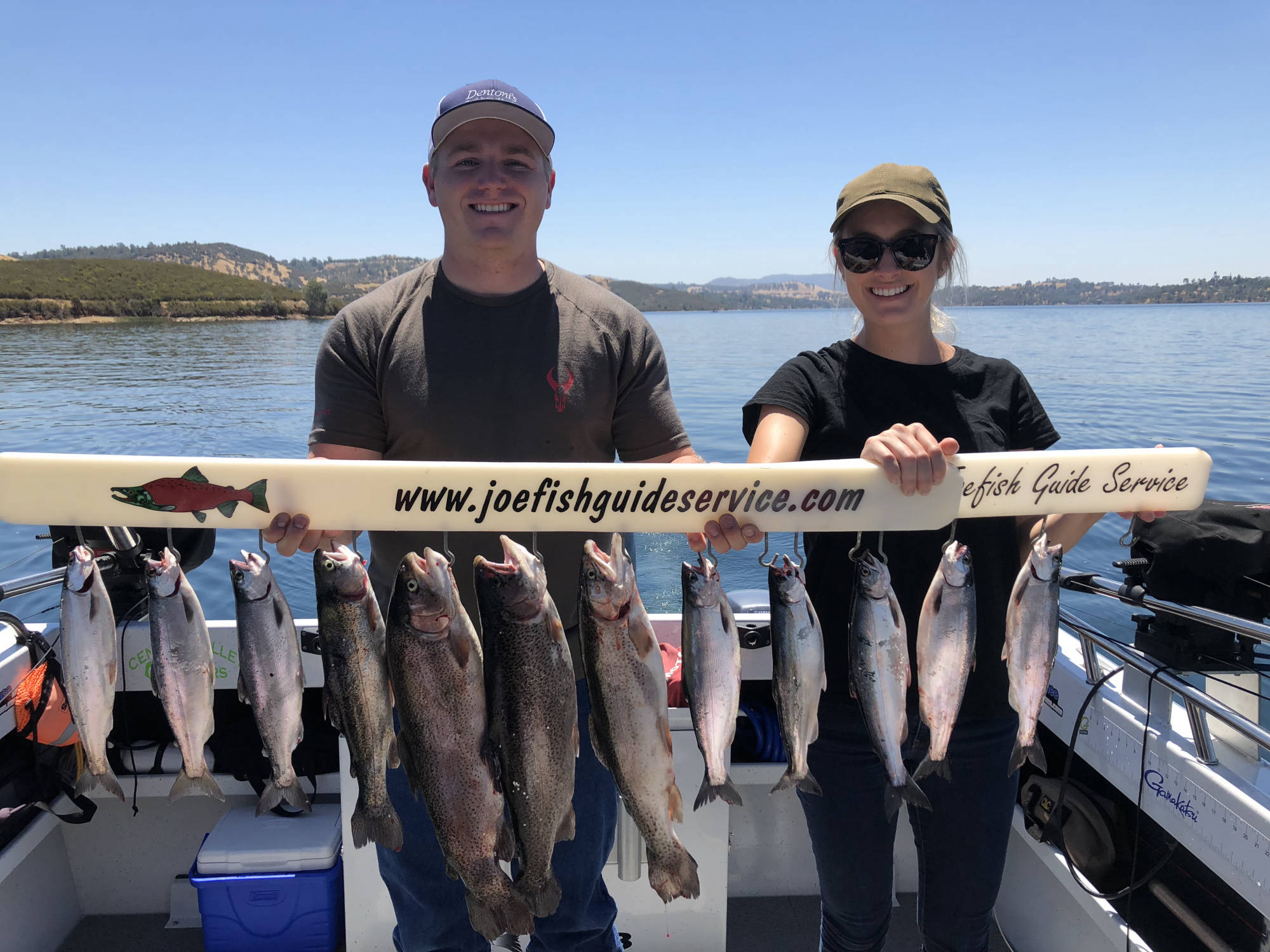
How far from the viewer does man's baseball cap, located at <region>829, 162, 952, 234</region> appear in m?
2.22

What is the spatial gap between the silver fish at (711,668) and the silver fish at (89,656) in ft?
4.84

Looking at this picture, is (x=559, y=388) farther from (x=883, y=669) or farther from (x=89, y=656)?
(x=89, y=656)

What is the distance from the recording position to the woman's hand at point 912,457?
191cm

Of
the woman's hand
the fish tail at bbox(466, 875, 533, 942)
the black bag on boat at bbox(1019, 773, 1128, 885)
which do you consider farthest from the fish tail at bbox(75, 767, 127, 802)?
the black bag on boat at bbox(1019, 773, 1128, 885)

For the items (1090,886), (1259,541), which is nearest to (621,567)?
(1259,541)

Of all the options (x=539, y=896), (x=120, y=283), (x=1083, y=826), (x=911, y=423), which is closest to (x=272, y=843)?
(x=539, y=896)

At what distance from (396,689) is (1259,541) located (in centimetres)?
267

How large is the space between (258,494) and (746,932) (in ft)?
10.6

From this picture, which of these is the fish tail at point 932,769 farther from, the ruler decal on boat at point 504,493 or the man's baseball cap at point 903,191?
A: the man's baseball cap at point 903,191

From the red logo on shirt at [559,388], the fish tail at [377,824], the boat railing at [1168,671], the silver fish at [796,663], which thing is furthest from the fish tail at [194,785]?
the boat railing at [1168,671]

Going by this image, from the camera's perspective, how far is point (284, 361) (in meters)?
36.4

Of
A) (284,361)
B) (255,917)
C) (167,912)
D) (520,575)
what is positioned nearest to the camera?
(520,575)

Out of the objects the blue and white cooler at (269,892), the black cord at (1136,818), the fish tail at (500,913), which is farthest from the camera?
the blue and white cooler at (269,892)

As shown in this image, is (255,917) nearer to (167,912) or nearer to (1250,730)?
(167,912)
